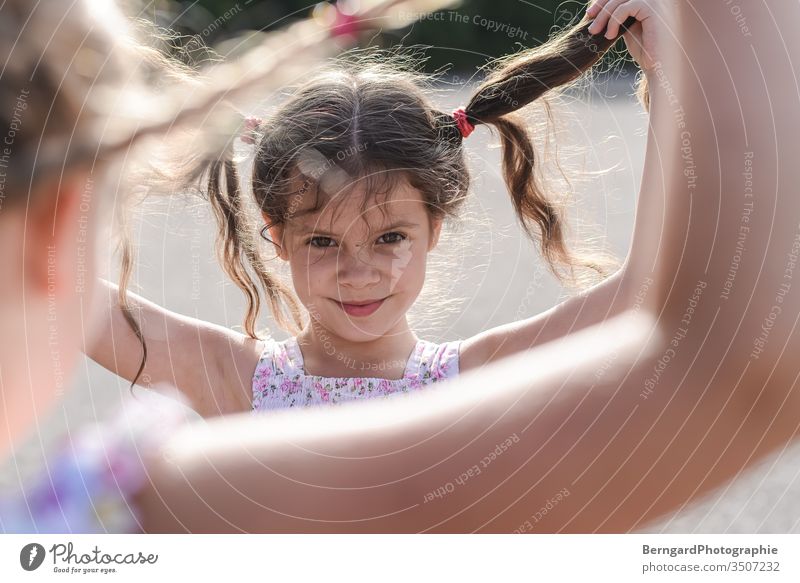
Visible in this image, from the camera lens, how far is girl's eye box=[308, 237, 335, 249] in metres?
0.77

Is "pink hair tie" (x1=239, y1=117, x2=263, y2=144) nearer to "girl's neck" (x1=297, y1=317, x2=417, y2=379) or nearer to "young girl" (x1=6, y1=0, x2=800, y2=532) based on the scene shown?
"girl's neck" (x1=297, y1=317, x2=417, y2=379)

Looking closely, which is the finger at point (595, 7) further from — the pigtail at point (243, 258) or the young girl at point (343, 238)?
the pigtail at point (243, 258)

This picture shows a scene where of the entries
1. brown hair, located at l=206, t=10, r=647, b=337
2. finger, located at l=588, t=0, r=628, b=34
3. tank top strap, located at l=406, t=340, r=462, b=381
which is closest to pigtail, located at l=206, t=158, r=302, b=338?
brown hair, located at l=206, t=10, r=647, b=337

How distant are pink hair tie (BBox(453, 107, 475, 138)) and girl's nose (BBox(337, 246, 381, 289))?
134 mm

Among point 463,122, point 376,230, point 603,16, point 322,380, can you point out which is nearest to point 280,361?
point 322,380

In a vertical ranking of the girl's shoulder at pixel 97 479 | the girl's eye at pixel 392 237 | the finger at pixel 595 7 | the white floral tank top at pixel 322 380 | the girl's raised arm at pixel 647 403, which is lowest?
the girl's raised arm at pixel 647 403

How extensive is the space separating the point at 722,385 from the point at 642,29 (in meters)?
0.25

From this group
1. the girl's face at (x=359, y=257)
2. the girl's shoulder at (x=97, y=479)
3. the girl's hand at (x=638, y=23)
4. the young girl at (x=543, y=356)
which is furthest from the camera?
the girl's face at (x=359, y=257)

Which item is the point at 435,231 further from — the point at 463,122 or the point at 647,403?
the point at 647,403

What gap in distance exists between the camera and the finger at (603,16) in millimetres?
592

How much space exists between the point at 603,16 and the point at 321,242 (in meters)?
0.30

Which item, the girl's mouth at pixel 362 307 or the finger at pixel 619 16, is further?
the girl's mouth at pixel 362 307

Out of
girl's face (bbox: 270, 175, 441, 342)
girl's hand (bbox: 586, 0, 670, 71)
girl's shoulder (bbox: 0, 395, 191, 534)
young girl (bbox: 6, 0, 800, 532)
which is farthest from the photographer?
girl's face (bbox: 270, 175, 441, 342)
